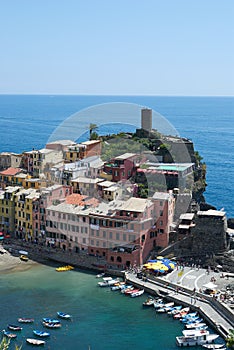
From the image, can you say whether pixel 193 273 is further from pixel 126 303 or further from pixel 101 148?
pixel 101 148

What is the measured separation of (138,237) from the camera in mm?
36500

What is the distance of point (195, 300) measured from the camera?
1252 inches

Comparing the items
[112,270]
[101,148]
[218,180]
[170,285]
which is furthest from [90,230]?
[218,180]

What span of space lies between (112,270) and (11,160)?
58.0ft

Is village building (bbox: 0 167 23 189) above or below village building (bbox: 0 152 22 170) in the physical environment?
below

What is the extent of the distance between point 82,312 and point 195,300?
634 cm

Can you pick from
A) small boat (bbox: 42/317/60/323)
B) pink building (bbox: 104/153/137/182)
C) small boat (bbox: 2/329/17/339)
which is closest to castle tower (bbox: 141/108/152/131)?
pink building (bbox: 104/153/137/182)

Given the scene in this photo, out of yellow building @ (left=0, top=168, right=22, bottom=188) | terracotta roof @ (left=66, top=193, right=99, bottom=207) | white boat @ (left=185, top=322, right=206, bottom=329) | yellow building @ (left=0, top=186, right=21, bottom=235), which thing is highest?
yellow building @ (left=0, top=168, right=22, bottom=188)

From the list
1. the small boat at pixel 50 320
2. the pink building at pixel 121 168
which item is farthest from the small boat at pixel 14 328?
the pink building at pixel 121 168

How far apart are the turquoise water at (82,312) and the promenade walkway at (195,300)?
4.79 ft

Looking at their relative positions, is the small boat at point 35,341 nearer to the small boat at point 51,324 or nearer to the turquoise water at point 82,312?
the turquoise water at point 82,312

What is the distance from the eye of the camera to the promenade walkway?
28.9 meters

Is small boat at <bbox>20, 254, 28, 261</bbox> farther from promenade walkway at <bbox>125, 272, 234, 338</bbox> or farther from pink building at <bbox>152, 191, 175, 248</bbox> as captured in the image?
pink building at <bbox>152, 191, 175, 248</bbox>

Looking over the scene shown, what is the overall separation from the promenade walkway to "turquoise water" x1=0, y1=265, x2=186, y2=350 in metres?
1.46
